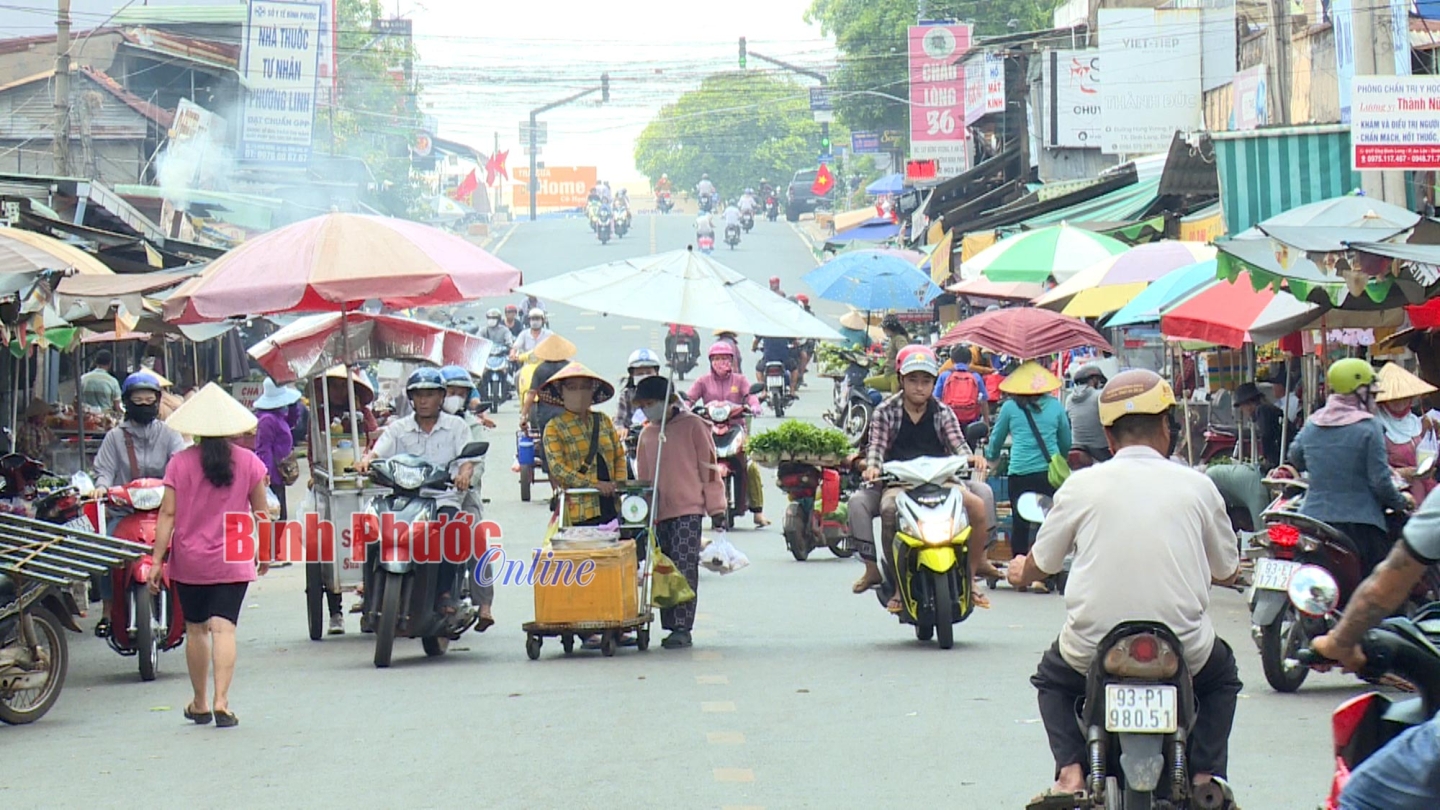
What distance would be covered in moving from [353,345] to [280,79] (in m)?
21.0

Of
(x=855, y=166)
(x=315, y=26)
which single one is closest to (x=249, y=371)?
(x=315, y=26)

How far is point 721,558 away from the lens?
528 inches

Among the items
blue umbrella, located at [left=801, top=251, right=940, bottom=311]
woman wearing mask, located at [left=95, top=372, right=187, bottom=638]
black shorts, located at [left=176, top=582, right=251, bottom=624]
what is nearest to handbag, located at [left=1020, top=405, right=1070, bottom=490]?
woman wearing mask, located at [left=95, top=372, right=187, bottom=638]

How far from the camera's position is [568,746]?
28.3 ft

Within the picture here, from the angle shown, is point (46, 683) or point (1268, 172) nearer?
point (46, 683)

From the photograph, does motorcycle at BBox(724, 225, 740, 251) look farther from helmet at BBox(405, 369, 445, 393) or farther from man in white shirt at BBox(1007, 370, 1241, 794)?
man in white shirt at BBox(1007, 370, 1241, 794)

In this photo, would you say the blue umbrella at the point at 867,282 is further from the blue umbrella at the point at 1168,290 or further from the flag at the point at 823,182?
the flag at the point at 823,182

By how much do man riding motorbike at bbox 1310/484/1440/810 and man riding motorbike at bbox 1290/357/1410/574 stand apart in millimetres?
5542

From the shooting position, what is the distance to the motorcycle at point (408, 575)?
11.3 m

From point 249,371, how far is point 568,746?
73.5 feet

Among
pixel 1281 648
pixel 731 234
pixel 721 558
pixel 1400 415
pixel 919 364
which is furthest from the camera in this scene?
pixel 731 234

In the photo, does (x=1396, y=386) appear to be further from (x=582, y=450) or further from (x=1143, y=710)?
(x=1143, y=710)

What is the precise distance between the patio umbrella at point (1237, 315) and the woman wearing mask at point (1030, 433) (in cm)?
110

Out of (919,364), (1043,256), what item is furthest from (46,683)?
(1043,256)
